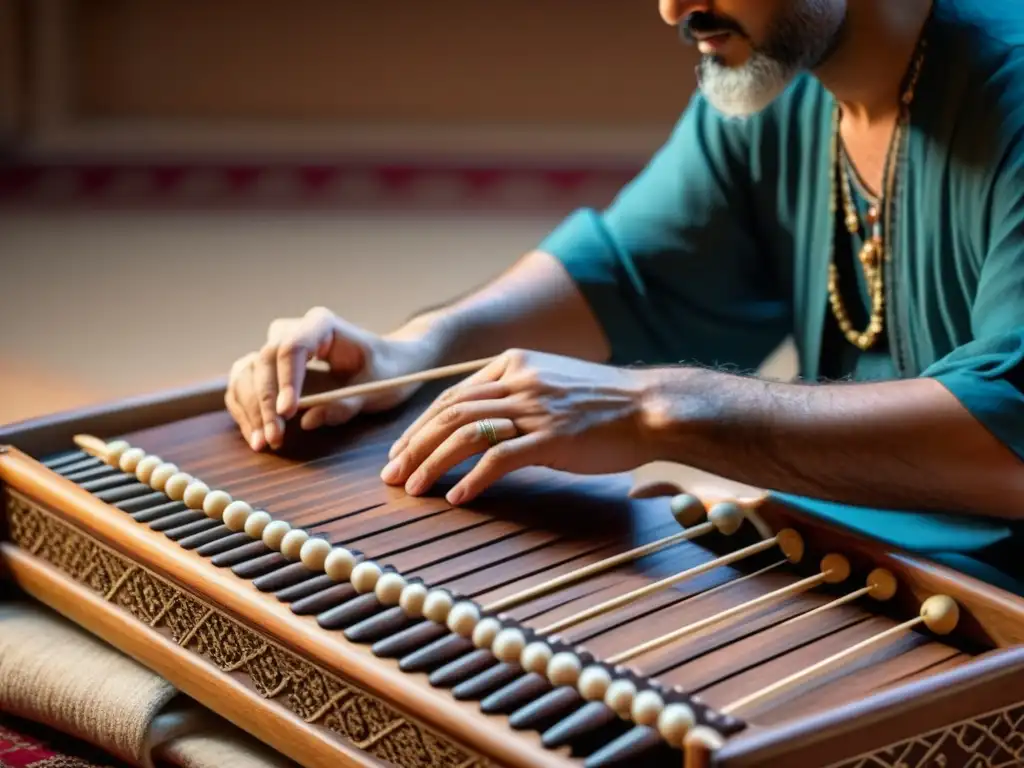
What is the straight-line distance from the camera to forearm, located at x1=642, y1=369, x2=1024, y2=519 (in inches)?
56.0

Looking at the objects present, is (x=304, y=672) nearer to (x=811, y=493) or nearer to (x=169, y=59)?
(x=811, y=493)

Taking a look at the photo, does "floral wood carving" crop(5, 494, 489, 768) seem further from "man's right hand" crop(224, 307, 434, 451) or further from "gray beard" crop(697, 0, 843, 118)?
"gray beard" crop(697, 0, 843, 118)

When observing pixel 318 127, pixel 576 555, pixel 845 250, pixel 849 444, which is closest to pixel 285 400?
pixel 576 555

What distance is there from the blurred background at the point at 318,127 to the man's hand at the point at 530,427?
2281 mm

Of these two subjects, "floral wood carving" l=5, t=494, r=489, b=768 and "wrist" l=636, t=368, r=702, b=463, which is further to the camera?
"wrist" l=636, t=368, r=702, b=463

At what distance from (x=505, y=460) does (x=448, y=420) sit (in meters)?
0.08

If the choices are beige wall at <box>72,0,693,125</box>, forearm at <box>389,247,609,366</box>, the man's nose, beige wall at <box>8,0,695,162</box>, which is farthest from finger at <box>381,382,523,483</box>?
beige wall at <box>72,0,693,125</box>

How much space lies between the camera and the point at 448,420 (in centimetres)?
147

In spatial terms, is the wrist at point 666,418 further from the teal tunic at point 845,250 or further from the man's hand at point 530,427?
the teal tunic at point 845,250

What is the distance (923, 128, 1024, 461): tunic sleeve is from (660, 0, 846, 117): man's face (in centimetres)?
24

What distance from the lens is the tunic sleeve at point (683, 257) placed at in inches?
77.6

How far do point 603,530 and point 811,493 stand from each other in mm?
194

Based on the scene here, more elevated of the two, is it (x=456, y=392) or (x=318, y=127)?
(x=456, y=392)

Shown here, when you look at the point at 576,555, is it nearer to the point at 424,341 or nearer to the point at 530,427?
the point at 530,427
